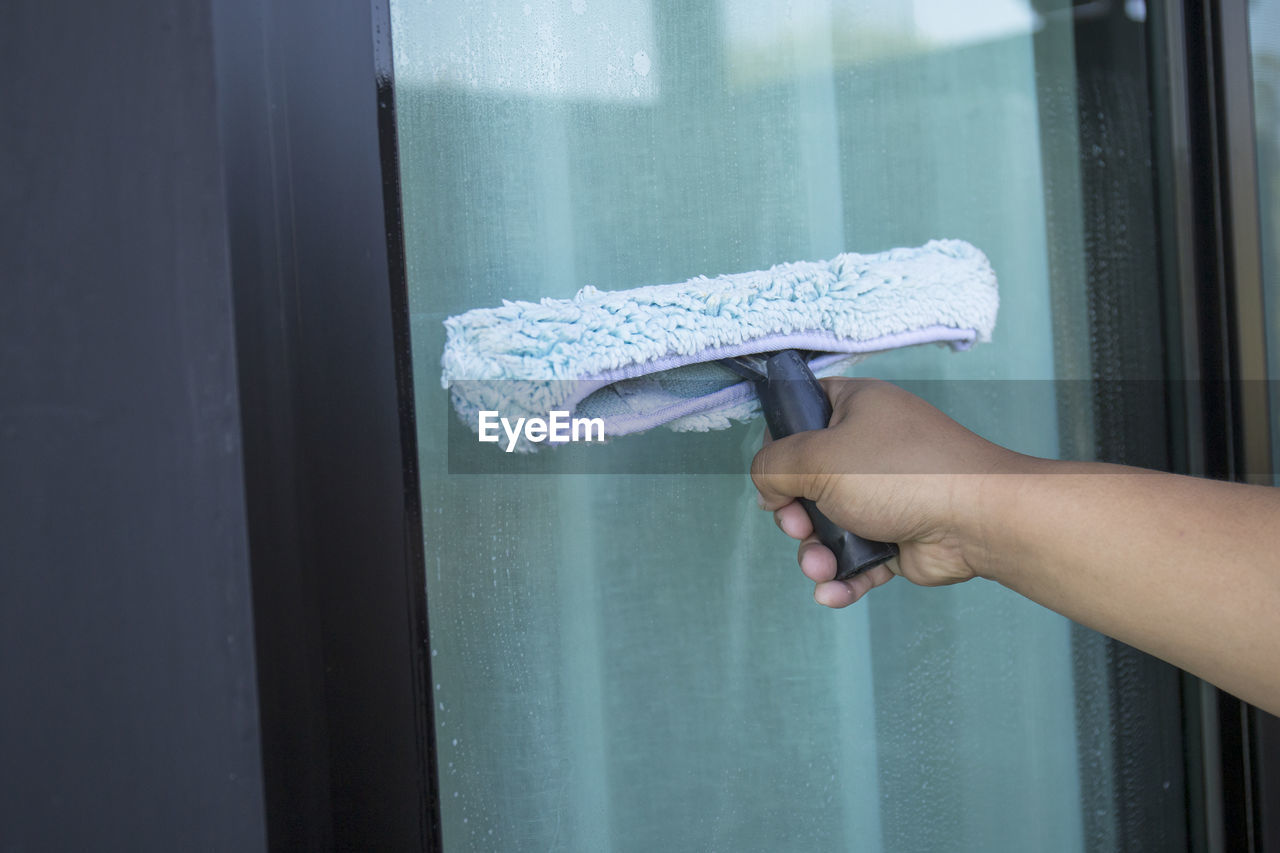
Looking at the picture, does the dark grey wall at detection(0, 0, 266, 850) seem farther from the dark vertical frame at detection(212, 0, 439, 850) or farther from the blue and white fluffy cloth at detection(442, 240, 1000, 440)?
the blue and white fluffy cloth at detection(442, 240, 1000, 440)

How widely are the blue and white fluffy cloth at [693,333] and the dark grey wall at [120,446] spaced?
0.13 m

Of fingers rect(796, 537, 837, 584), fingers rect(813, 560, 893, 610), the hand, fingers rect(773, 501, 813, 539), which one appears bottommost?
fingers rect(813, 560, 893, 610)

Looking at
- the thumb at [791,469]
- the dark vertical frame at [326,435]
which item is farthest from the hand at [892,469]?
the dark vertical frame at [326,435]

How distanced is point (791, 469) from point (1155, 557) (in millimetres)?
174

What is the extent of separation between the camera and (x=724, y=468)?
0.53 m

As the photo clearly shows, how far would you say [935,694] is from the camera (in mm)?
595

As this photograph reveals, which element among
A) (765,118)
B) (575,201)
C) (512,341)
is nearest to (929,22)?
(765,118)

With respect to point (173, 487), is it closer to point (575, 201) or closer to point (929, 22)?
point (575, 201)

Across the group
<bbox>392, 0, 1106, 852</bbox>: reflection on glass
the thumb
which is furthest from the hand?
<bbox>392, 0, 1106, 852</bbox>: reflection on glass

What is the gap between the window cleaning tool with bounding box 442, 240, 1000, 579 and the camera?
407 millimetres

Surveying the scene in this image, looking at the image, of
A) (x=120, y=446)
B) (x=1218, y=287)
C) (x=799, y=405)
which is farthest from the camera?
(x=1218, y=287)

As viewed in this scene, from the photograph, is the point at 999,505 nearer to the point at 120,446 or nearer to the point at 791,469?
the point at 791,469

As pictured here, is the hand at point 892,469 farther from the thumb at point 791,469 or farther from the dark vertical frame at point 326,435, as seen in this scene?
the dark vertical frame at point 326,435

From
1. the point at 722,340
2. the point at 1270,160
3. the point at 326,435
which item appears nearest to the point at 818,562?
the point at 722,340
